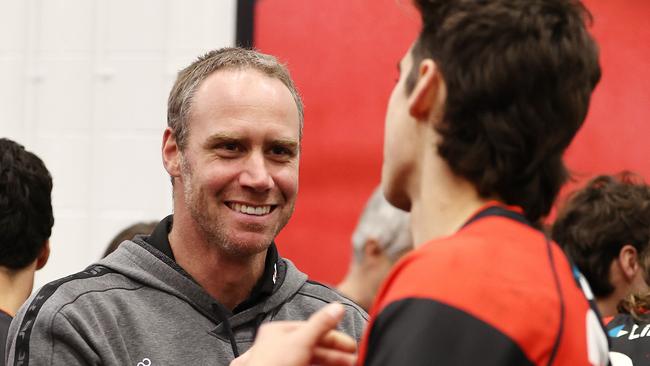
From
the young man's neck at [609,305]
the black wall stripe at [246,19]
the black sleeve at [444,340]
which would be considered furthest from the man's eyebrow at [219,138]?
the black wall stripe at [246,19]

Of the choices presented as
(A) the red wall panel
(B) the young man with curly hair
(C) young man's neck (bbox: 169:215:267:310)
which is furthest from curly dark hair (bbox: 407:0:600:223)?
(A) the red wall panel

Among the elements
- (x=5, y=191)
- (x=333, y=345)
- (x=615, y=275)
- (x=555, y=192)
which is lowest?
(x=615, y=275)

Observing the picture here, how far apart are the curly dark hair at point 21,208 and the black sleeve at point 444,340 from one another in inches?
73.1

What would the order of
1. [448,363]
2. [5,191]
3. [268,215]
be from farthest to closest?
[5,191]
[268,215]
[448,363]

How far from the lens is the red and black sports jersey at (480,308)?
1.18 metres

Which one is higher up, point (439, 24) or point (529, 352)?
point (439, 24)

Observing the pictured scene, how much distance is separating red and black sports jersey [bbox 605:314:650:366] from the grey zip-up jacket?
40.3 inches

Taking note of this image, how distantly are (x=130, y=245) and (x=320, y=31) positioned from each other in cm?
284

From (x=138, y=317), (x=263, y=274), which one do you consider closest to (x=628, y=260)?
(x=263, y=274)

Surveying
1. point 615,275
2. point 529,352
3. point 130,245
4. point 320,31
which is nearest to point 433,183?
point 529,352

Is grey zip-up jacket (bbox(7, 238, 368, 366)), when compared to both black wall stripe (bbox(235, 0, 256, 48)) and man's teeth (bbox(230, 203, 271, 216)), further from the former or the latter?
black wall stripe (bbox(235, 0, 256, 48))

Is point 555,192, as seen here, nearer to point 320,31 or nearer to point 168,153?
point 168,153

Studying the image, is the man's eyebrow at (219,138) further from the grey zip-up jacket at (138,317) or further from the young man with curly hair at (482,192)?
the young man with curly hair at (482,192)

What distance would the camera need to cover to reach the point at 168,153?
236 centimetres
